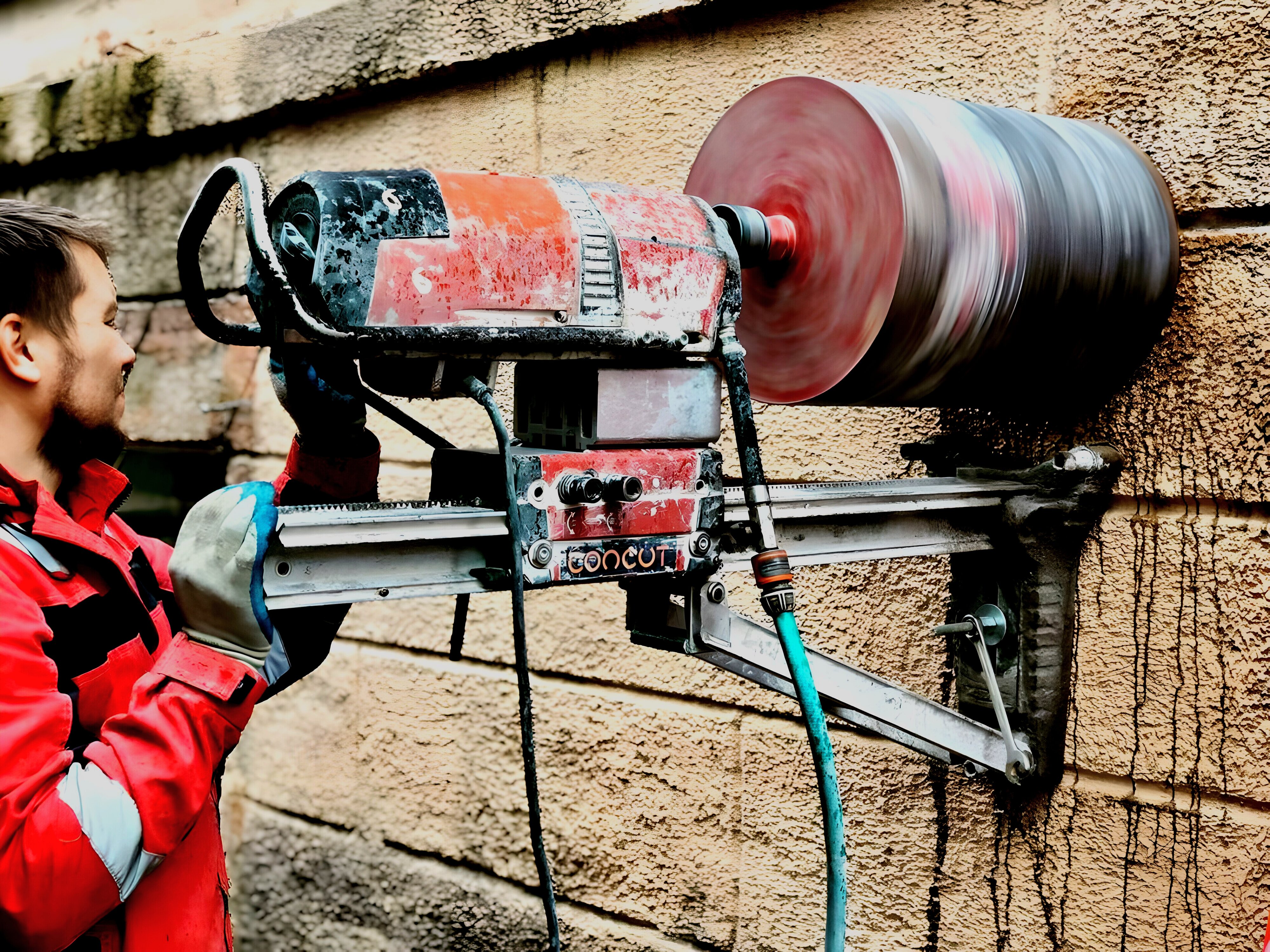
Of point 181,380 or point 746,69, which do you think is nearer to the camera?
point 746,69

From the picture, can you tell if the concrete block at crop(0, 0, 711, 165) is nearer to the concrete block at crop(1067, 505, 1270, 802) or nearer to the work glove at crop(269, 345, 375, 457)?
the work glove at crop(269, 345, 375, 457)

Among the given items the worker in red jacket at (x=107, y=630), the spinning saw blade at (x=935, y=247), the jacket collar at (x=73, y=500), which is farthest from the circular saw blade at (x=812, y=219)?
the jacket collar at (x=73, y=500)

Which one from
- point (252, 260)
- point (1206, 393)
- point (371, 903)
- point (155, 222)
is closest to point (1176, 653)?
point (1206, 393)

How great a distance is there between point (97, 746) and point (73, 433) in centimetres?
50

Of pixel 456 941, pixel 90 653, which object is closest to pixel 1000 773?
pixel 90 653

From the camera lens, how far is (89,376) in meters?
1.58

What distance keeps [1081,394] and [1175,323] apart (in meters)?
0.19

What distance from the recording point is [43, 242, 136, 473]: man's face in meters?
1.57

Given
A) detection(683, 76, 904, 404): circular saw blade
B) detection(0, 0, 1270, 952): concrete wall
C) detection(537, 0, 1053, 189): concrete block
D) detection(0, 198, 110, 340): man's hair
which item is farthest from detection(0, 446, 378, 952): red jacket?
detection(537, 0, 1053, 189): concrete block

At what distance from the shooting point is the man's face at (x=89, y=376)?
1.57 meters

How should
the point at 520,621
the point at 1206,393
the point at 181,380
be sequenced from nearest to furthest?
the point at 520,621, the point at 1206,393, the point at 181,380

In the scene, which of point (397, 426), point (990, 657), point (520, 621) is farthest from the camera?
point (397, 426)

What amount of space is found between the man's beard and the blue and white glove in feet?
1.29

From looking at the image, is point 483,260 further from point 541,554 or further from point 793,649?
point 793,649
